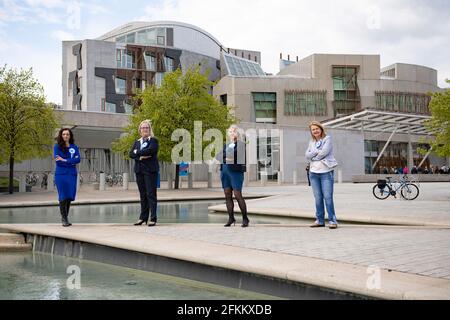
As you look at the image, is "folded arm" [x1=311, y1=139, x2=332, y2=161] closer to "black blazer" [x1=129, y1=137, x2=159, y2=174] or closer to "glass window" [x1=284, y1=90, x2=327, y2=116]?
"black blazer" [x1=129, y1=137, x2=159, y2=174]

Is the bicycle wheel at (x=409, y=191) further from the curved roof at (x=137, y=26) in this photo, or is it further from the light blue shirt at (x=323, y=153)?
the curved roof at (x=137, y=26)

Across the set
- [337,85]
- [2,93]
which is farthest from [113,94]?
[2,93]

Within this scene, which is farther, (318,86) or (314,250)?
(318,86)

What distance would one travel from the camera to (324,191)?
331 inches

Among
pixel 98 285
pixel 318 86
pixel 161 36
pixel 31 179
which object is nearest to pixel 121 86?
pixel 161 36

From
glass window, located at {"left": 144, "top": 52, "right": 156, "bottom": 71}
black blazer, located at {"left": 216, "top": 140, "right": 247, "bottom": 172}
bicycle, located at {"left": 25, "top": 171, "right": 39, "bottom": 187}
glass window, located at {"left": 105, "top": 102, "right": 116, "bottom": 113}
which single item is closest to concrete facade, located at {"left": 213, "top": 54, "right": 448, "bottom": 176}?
glass window, located at {"left": 144, "top": 52, "right": 156, "bottom": 71}

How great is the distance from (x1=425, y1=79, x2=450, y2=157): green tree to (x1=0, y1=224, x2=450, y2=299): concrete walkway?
8.90 m

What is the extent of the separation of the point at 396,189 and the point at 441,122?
2646 mm

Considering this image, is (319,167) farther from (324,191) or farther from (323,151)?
(324,191)

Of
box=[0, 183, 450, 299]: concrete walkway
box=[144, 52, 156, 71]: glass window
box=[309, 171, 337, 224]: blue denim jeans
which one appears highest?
box=[144, 52, 156, 71]: glass window

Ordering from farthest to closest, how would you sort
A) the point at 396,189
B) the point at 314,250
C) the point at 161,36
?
1. the point at 161,36
2. the point at 396,189
3. the point at 314,250

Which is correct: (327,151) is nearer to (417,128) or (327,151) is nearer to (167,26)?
(417,128)

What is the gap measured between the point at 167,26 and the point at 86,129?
4138cm

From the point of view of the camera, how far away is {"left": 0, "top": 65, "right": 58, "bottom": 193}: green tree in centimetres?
2408
